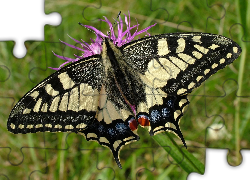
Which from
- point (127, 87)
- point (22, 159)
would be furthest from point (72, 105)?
point (22, 159)

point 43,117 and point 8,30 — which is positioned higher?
point 8,30

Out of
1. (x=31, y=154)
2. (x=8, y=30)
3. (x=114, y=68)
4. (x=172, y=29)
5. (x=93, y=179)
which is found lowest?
(x=93, y=179)

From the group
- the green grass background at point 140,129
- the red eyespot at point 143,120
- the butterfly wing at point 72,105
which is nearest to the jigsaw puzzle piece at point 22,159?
the green grass background at point 140,129

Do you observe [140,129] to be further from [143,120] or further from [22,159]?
[22,159]

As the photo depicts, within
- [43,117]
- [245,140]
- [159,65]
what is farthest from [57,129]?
[245,140]

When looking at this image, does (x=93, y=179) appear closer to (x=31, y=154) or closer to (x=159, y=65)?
(x=31, y=154)

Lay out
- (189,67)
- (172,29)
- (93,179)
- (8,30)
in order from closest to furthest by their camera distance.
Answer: (189,67) < (8,30) < (93,179) < (172,29)

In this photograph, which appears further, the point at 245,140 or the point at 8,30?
the point at 245,140

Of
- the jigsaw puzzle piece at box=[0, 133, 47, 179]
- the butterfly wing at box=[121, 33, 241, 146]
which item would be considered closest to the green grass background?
the jigsaw puzzle piece at box=[0, 133, 47, 179]

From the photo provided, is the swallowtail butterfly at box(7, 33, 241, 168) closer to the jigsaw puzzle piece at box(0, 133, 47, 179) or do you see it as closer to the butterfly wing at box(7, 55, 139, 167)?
the butterfly wing at box(7, 55, 139, 167)
